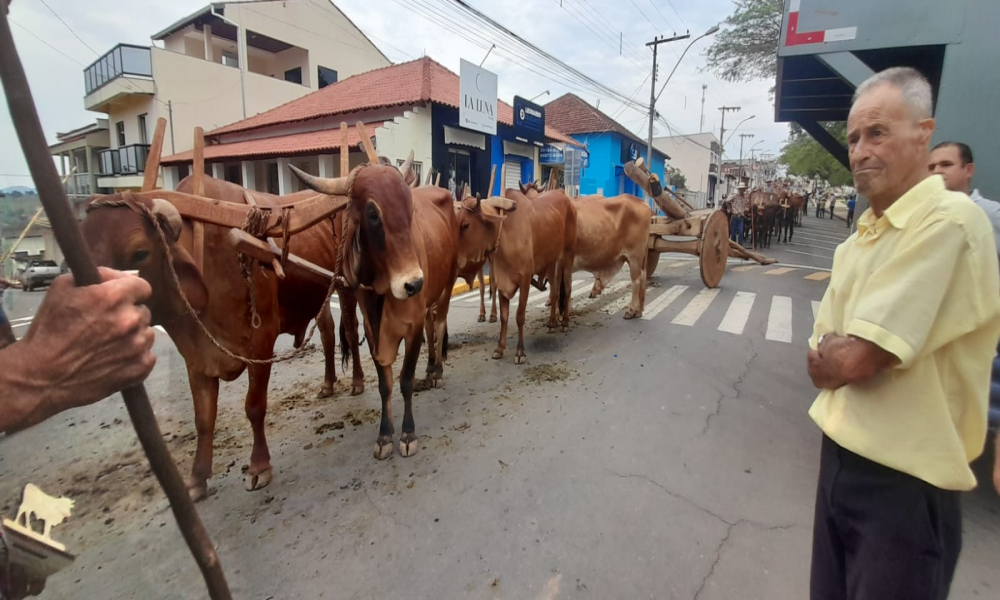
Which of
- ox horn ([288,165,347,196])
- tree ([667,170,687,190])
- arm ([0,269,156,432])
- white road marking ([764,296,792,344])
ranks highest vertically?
tree ([667,170,687,190])

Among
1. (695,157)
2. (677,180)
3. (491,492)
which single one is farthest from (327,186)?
(695,157)

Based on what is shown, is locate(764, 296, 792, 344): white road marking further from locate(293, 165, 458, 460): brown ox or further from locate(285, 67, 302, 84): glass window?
locate(285, 67, 302, 84): glass window

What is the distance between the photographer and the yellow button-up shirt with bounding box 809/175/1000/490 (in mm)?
1306

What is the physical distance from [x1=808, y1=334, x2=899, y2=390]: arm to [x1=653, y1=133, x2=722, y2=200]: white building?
170 feet

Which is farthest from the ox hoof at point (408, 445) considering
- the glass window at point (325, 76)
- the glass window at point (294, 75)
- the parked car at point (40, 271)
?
the glass window at point (294, 75)

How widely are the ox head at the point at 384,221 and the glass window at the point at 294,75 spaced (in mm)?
25177

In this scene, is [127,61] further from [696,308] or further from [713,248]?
[696,308]

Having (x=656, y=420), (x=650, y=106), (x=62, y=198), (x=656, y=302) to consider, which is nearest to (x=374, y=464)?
(x=656, y=420)

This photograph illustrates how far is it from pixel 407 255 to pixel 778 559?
261 centimetres

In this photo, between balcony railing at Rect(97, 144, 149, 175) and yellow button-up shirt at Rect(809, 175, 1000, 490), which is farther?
balcony railing at Rect(97, 144, 149, 175)

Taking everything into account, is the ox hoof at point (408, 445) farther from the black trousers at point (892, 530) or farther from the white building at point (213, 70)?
the white building at point (213, 70)

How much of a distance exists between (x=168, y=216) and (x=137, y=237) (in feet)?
0.60

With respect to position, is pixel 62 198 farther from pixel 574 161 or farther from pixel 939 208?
pixel 574 161

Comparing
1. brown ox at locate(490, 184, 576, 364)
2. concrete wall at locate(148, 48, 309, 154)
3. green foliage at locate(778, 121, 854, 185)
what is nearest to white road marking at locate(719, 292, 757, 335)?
brown ox at locate(490, 184, 576, 364)
